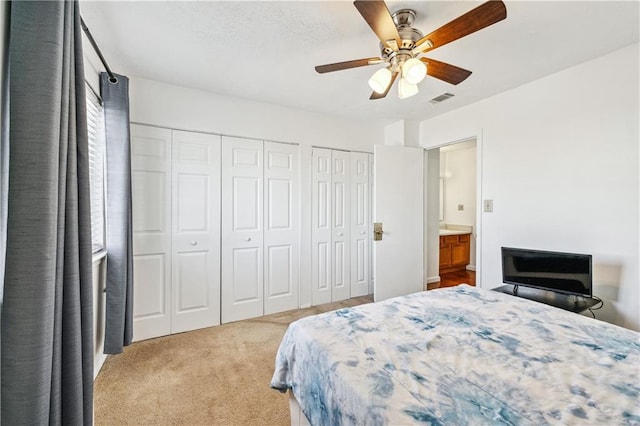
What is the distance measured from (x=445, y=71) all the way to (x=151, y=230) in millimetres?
2790

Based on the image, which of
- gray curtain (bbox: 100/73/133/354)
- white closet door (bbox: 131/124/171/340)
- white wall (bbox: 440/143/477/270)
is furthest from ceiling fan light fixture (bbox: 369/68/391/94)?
white wall (bbox: 440/143/477/270)

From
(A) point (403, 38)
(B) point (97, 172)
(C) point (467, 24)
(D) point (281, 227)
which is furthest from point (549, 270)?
(B) point (97, 172)

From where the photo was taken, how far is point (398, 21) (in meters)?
1.61

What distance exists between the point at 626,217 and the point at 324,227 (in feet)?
8.71

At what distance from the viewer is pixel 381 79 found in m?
1.64

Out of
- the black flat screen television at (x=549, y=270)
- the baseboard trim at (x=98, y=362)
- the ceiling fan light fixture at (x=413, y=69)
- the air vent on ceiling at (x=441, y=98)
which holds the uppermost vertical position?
the air vent on ceiling at (x=441, y=98)

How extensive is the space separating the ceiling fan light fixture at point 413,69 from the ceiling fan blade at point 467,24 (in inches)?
4.0

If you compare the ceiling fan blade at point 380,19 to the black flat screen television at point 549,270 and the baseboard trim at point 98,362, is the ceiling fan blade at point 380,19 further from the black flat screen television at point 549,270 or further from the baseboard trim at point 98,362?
the baseboard trim at point 98,362

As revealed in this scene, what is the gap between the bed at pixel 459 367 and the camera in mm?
835

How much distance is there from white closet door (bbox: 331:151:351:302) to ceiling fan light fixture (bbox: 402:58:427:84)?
205 cm

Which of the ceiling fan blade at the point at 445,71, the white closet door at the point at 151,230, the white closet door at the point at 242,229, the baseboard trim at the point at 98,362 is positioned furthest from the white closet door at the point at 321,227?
the baseboard trim at the point at 98,362

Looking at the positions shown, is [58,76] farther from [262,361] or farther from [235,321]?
[235,321]

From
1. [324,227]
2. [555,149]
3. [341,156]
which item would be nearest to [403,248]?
[324,227]

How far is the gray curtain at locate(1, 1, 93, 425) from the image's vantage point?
0.79 m
